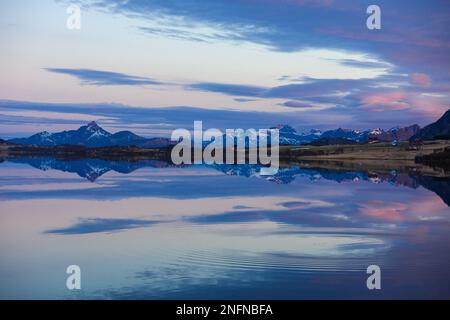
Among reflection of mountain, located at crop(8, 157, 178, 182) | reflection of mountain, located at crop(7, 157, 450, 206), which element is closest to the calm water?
reflection of mountain, located at crop(7, 157, 450, 206)

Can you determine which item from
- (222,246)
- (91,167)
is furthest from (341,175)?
(222,246)

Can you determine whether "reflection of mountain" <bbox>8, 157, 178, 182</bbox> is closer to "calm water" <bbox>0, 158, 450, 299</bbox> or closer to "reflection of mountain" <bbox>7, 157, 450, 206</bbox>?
"reflection of mountain" <bbox>7, 157, 450, 206</bbox>

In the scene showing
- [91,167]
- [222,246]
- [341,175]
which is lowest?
[222,246]

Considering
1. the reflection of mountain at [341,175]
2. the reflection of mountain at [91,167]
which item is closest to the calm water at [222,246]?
the reflection of mountain at [341,175]

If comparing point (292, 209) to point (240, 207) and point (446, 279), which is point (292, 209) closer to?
point (240, 207)

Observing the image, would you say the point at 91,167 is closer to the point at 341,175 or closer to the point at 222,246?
the point at 341,175

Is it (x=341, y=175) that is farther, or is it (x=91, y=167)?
(x=91, y=167)

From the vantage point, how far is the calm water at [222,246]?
13.8m

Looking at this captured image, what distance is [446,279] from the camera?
48.2ft

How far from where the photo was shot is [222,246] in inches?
744

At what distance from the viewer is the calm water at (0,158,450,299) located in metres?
13.8
